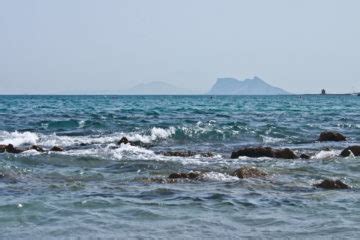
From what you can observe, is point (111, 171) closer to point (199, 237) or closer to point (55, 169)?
point (55, 169)

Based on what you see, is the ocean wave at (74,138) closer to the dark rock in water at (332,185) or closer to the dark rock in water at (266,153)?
the dark rock in water at (266,153)

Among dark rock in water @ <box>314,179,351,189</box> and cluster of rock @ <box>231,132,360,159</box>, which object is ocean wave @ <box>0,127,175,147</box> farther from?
dark rock in water @ <box>314,179,351,189</box>

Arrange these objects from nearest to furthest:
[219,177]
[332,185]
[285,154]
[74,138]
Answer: [332,185] < [219,177] < [285,154] < [74,138]

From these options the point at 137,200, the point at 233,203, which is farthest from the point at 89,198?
the point at 233,203

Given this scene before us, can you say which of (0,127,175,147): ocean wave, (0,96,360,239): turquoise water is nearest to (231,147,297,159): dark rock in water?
(0,96,360,239): turquoise water

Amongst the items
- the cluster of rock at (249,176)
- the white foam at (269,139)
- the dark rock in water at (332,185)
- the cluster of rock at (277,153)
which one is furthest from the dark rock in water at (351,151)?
the white foam at (269,139)

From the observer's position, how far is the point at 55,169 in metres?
16.5

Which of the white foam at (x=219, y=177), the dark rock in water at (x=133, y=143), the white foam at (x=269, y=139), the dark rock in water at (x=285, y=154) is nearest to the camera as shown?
the white foam at (x=219, y=177)

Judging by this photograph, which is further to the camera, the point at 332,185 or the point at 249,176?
the point at 249,176

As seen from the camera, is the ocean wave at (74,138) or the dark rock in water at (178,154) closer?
the dark rock in water at (178,154)

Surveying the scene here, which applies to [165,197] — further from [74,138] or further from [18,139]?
[74,138]

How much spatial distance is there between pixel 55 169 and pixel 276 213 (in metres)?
7.78

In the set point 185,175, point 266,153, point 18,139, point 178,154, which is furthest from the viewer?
point 18,139

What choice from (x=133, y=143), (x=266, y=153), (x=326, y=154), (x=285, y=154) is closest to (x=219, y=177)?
(x=285, y=154)
